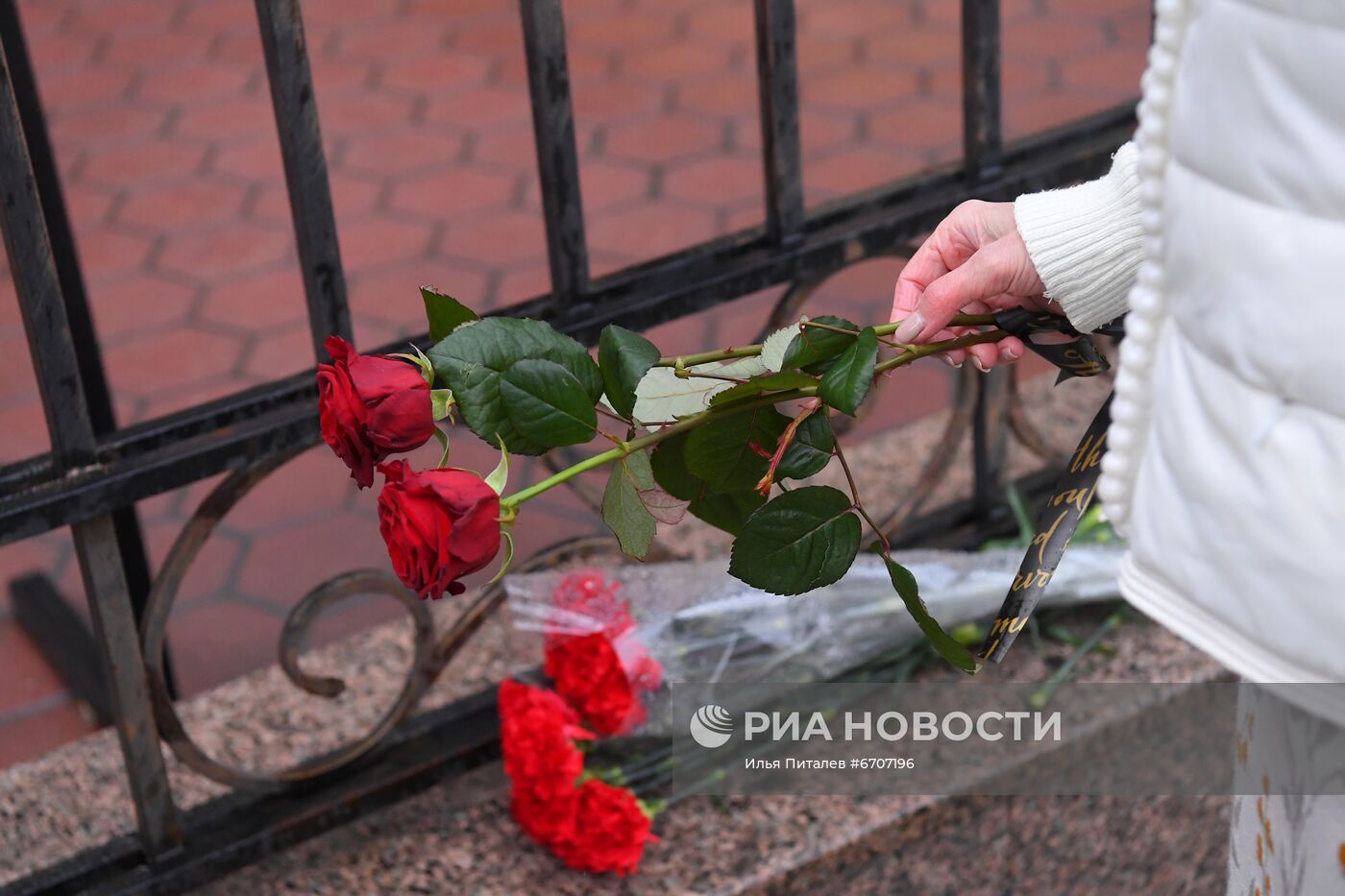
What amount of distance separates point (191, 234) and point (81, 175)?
466 mm

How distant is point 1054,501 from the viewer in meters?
0.89

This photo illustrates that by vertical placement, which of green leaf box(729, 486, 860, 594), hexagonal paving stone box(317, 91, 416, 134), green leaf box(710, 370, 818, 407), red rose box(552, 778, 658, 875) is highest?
green leaf box(710, 370, 818, 407)

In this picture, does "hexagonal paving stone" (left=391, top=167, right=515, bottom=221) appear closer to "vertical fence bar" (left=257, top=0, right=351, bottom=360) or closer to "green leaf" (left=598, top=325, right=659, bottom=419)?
"vertical fence bar" (left=257, top=0, right=351, bottom=360)

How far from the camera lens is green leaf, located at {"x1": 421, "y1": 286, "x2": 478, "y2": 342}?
2.73ft

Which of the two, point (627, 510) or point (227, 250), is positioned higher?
point (627, 510)

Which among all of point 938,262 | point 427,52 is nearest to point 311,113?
point 938,262

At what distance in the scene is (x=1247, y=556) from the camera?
0.70 meters

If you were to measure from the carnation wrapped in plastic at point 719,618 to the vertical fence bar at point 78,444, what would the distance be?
1.18 ft

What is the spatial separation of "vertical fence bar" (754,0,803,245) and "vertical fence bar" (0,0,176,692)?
631mm

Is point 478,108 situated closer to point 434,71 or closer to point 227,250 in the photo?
point 434,71

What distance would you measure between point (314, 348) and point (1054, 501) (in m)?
0.70

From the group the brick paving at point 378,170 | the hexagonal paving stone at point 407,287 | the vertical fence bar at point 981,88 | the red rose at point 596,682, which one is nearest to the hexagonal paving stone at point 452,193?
the brick paving at point 378,170
